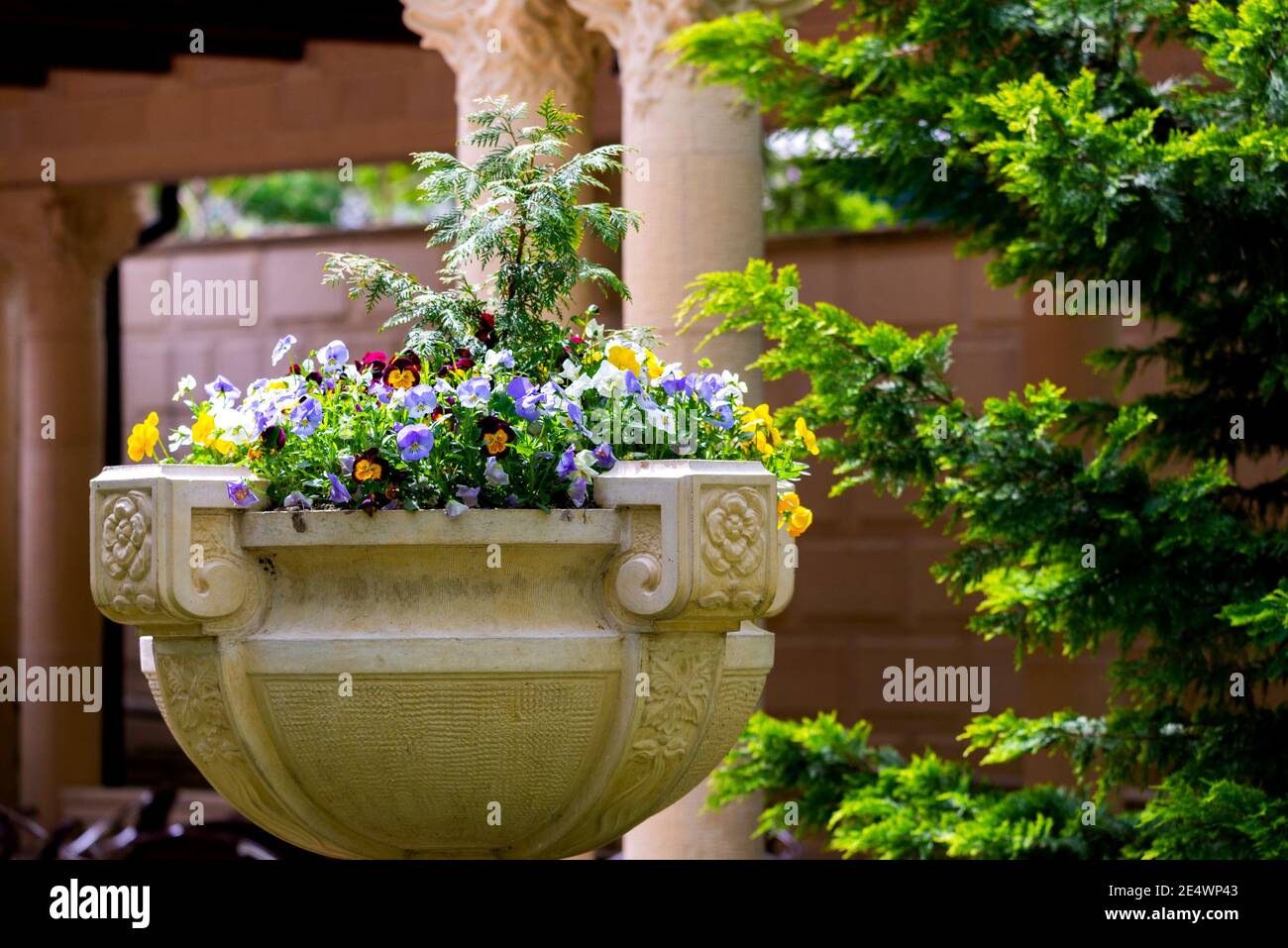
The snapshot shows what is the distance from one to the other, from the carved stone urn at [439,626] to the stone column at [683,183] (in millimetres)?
2894

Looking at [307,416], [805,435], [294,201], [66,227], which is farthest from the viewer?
[294,201]

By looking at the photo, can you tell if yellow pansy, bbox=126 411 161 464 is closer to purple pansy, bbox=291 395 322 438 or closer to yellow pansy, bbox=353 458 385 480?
purple pansy, bbox=291 395 322 438

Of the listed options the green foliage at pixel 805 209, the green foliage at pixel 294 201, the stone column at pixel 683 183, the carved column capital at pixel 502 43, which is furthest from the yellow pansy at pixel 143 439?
the green foliage at pixel 294 201

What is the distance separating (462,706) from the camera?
3.48 m

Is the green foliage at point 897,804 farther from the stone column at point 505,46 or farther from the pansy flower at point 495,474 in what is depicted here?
the pansy flower at point 495,474

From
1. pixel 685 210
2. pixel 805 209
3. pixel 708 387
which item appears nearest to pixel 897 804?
pixel 685 210

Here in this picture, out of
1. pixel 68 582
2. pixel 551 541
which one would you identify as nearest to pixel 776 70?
pixel 551 541

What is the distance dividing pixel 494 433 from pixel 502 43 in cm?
372

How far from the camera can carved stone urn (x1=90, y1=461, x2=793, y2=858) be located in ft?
11.4

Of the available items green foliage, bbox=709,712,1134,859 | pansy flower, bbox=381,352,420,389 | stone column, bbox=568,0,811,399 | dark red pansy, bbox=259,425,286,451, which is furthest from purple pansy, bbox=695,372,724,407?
stone column, bbox=568,0,811,399

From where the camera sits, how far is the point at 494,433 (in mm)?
3609

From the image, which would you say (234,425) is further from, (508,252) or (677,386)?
(677,386)
